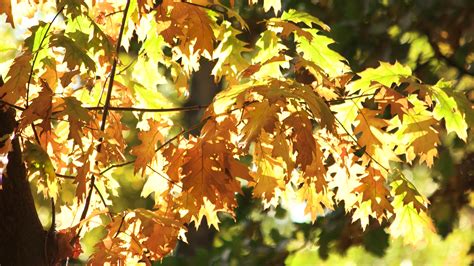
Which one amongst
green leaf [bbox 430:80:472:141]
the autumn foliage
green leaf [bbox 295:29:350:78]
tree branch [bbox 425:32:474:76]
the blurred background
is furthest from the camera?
tree branch [bbox 425:32:474:76]

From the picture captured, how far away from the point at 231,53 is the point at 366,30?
292cm

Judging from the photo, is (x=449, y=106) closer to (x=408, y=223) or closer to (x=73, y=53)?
(x=408, y=223)

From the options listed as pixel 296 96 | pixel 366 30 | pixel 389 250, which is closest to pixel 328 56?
pixel 296 96

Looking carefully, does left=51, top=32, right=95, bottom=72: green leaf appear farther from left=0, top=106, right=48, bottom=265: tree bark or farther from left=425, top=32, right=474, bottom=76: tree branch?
left=425, top=32, right=474, bottom=76: tree branch

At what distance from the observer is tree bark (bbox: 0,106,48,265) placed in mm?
2760

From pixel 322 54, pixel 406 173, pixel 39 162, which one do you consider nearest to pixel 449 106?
pixel 322 54

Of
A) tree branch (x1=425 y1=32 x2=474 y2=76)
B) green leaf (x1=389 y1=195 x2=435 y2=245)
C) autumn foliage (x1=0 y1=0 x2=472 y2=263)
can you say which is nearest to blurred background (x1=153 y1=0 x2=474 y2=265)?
tree branch (x1=425 y1=32 x2=474 y2=76)

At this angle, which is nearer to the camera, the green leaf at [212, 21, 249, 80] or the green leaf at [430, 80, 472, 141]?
the green leaf at [430, 80, 472, 141]

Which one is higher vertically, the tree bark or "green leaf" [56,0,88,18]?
"green leaf" [56,0,88,18]

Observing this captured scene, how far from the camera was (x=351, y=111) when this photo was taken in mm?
3184

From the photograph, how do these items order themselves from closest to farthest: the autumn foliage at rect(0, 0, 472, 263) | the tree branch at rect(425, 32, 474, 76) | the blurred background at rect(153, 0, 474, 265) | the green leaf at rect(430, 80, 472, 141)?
the autumn foliage at rect(0, 0, 472, 263) → the green leaf at rect(430, 80, 472, 141) → the blurred background at rect(153, 0, 474, 265) → the tree branch at rect(425, 32, 474, 76)

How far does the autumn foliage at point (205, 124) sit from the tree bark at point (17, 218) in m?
0.05

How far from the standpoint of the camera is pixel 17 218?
2785mm

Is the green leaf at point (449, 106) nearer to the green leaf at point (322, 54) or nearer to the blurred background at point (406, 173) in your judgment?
the green leaf at point (322, 54)
